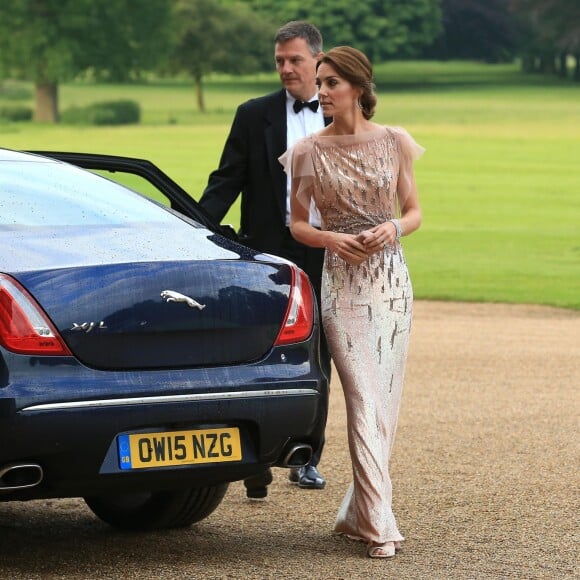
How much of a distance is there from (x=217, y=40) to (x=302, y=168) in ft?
269

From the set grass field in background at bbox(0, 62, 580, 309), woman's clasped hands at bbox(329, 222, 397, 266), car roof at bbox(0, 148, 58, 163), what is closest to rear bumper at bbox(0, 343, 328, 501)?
woman's clasped hands at bbox(329, 222, 397, 266)

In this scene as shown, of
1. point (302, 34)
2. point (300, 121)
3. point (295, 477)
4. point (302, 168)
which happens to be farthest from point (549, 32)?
point (302, 168)

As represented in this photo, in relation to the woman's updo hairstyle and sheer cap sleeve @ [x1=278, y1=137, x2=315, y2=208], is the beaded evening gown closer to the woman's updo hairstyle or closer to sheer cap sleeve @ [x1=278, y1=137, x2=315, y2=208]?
sheer cap sleeve @ [x1=278, y1=137, x2=315, y2=208]

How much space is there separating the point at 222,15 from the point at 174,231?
279 ft

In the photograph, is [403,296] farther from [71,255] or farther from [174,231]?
[71,255]

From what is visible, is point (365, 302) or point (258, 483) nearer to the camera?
point (258, 483)

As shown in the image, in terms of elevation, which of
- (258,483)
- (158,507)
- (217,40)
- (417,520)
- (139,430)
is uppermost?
(139,430)

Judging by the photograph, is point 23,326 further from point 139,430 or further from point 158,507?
point 158,507

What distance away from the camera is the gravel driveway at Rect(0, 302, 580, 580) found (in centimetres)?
541

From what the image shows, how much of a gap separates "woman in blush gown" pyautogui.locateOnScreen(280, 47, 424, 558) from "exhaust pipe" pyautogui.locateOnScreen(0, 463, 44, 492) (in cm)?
139

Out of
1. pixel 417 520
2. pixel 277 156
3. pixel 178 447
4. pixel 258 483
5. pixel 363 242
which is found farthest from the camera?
pixel 277 156

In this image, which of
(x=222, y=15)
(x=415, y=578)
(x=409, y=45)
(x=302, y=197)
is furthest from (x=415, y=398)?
(x=409, y=45)

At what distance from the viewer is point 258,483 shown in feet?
18.3

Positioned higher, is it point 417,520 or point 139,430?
point 139,430
